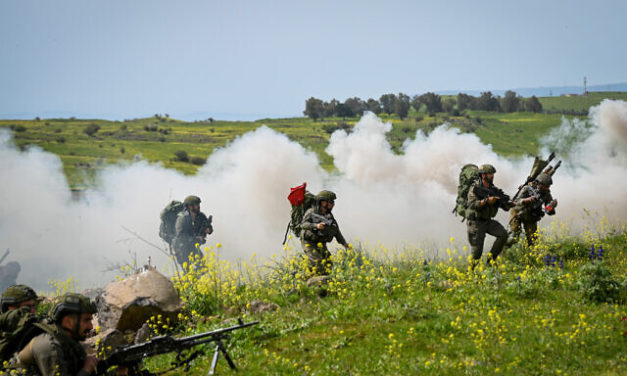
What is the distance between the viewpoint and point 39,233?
4112 centimetres

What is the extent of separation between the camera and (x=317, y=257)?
12.1m

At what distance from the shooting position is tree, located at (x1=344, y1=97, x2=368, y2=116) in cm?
9131

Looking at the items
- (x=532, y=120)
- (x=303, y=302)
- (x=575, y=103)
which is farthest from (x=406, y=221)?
(x=575, y=103)

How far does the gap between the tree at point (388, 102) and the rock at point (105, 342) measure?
281ft

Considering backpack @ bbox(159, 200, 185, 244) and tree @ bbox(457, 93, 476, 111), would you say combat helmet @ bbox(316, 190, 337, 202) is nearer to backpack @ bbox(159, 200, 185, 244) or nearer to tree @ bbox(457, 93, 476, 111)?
backpack @ bbox(159, 200, 185, 244)

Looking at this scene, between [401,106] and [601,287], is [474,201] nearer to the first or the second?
[601,287]

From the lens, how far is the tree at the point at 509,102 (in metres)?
99.3

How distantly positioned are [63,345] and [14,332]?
1.01 meters

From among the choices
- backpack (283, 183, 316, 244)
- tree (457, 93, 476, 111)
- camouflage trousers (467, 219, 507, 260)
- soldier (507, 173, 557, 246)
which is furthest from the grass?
tree (457, 93, 476, 111)

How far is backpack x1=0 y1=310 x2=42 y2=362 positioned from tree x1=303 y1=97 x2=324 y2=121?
8474 cm

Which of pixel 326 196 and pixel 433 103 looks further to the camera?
pixel 433 103

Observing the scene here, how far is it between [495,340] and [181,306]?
6.07 m

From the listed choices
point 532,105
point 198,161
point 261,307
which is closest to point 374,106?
point 532,105

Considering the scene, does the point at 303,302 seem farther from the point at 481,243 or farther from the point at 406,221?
the point at 406,221
